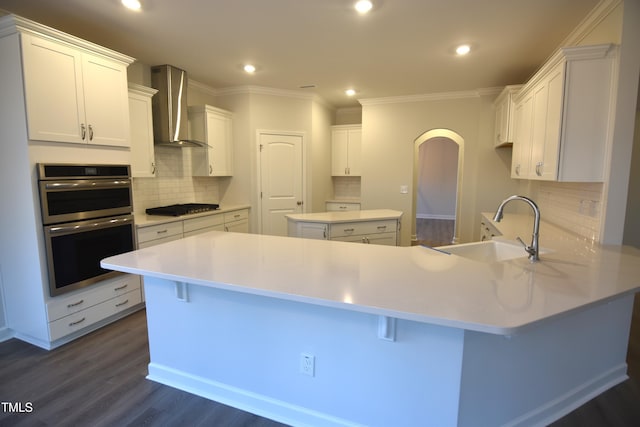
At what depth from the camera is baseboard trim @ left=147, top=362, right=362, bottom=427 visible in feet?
5.69

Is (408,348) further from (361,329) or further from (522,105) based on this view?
(522,105)

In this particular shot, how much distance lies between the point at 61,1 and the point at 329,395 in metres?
3.24

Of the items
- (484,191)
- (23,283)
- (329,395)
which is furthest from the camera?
(484,191)

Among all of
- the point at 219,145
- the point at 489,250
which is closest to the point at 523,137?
the point at 489,250

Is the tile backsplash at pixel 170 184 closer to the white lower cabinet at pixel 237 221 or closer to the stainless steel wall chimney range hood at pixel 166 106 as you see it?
the stainless steel wall chimney range hood at pixel 166 106

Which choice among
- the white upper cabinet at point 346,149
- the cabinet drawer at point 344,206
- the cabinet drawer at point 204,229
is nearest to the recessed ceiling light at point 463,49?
the white upper cabinet at point 346,149

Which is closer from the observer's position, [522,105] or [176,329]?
[176,329]

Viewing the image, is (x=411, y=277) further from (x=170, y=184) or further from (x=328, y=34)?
(x=170, y=184)

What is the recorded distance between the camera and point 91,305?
9.00 ft

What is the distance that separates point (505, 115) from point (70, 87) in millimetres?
4575

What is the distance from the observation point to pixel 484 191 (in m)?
4.87

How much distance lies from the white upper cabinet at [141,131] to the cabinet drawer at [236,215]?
3.75ft

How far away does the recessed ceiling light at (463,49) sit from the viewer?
10.4 feet

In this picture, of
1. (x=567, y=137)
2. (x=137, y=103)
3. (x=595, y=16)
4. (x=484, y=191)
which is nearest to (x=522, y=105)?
(x=595, y=16)
